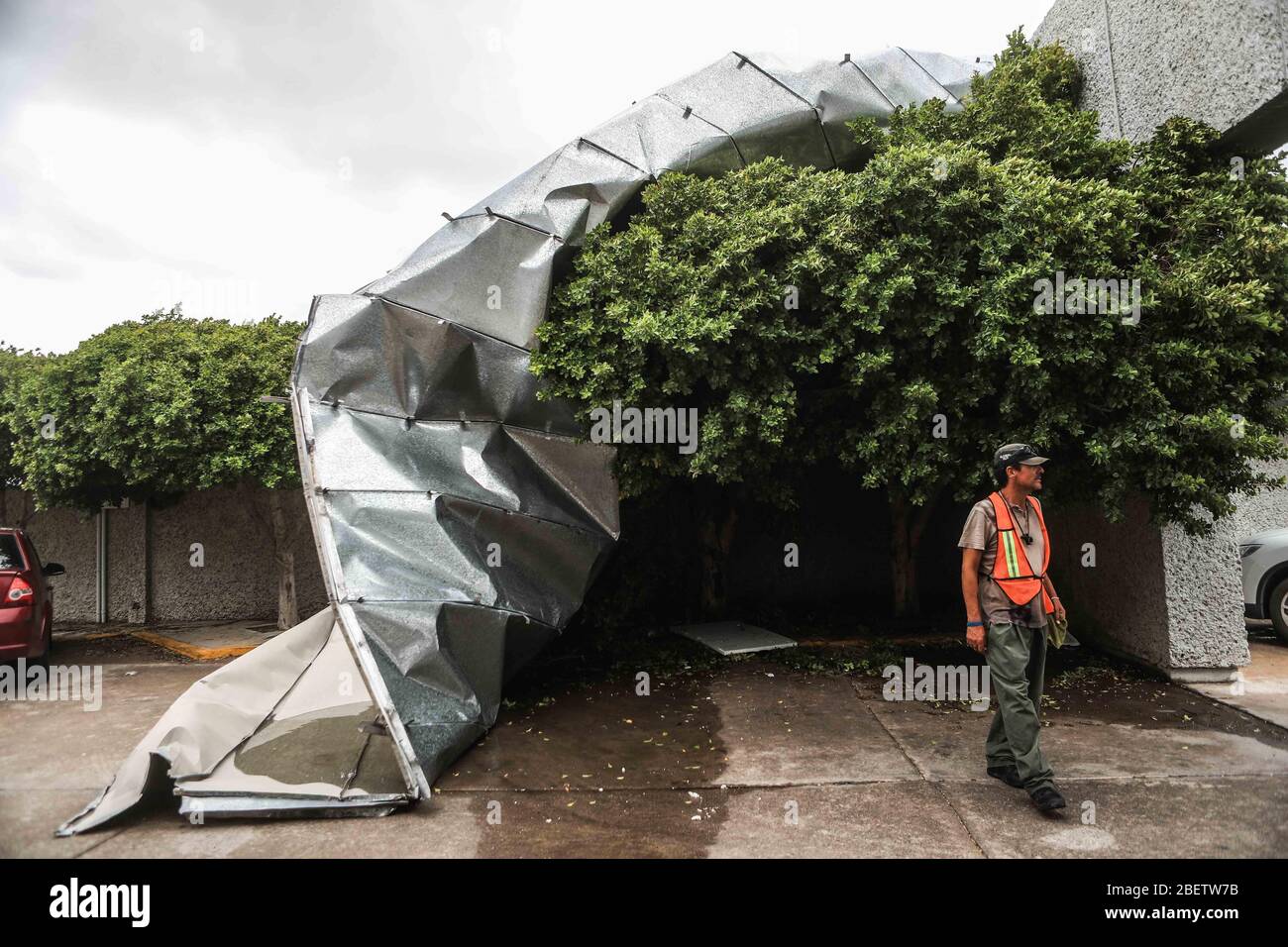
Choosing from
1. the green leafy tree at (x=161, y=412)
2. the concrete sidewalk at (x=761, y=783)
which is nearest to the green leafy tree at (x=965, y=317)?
the concrete sidewalk at (x=761, y=783)

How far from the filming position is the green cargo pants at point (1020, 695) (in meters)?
3.91

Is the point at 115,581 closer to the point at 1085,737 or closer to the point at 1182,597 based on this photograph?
the point at 1085,737

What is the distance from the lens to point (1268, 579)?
7676 mm

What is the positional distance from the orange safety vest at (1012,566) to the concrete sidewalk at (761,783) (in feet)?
3.42

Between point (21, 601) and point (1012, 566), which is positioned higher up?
point (1012, 566)

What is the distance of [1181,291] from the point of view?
16.8 ft

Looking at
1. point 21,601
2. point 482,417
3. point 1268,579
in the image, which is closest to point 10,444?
point 21,601

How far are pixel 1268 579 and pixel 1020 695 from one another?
217 inches

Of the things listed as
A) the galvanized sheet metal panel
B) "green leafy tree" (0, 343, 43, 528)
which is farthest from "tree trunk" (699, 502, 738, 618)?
"green leafy tree" (0, 343, 43, 528)

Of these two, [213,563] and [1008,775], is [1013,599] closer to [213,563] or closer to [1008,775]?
[1008,775]

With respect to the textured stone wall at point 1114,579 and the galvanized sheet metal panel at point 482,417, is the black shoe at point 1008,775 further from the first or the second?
the galvanized sheet metal panel at point 482,417

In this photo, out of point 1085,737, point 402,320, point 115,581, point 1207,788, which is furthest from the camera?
point 115,581

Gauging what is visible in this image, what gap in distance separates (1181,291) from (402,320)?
16.9 ft

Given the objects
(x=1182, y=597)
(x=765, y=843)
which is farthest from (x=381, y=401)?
(x=1182, y=597)
